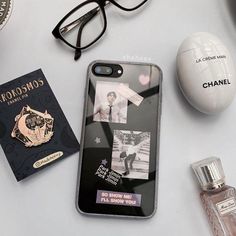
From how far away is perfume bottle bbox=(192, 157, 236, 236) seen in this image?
46 centimetres

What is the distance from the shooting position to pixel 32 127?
0.49 meters

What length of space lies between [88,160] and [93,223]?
0.07 meters

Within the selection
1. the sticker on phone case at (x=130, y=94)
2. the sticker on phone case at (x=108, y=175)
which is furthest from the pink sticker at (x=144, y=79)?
the sticker on phone case at (x=108, y=175)

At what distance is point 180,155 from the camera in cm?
49

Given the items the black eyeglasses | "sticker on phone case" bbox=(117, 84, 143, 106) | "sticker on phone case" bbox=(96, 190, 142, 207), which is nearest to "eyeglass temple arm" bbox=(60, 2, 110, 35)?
the black eyeglasses

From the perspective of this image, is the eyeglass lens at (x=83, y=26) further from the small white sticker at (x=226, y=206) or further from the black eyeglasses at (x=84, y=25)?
the small white sticker at (x=226, y=206)

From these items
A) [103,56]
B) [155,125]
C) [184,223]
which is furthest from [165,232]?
[103,56]

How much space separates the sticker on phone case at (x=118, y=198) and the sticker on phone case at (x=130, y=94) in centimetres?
11

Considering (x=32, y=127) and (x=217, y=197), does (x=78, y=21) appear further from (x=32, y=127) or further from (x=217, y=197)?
(x=217, y=197)

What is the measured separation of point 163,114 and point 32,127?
16 cm

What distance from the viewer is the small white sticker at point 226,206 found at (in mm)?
467

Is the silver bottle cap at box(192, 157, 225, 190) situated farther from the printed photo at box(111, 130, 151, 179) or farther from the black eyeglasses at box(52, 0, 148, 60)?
the black eyeglasses at box(52, 0, 148, 60)

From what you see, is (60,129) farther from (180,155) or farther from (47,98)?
(180,155)

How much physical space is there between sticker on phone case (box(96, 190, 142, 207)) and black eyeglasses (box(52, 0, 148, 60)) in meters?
0.18
